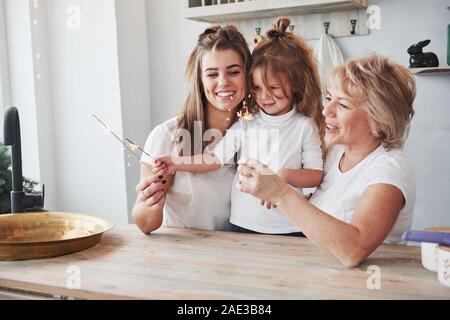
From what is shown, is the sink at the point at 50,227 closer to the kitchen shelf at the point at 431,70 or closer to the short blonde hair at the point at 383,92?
the short blonde hair at the point at 383,92

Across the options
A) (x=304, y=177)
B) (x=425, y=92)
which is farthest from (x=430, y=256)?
(x=425, y=92)

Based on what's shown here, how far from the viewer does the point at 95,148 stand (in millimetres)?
2955

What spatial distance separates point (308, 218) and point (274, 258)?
4.6 inches

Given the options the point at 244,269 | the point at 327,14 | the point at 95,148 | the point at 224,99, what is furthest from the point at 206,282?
the point at 95,148

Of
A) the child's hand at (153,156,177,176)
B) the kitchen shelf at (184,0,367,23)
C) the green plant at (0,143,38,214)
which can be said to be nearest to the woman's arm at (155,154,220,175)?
the child's hand at (153,156,177,176)

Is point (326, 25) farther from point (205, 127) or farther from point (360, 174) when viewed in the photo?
point (360, 174)

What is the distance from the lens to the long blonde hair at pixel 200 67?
59.1 inches

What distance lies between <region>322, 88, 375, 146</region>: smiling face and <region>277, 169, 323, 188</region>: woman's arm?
0.17 m

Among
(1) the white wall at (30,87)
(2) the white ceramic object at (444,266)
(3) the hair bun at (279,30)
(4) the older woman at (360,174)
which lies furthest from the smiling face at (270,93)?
(1) the white wall at (30,87)

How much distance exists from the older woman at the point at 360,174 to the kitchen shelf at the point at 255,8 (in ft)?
3.92

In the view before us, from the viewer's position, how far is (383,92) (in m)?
1.16

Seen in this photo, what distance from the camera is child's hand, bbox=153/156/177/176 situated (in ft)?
4.27

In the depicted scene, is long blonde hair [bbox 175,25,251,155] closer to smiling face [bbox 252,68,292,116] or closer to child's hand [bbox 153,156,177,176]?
smiling face [bbox 252,68,292,116]
